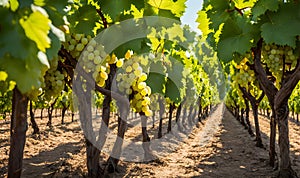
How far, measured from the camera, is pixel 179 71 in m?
6.50

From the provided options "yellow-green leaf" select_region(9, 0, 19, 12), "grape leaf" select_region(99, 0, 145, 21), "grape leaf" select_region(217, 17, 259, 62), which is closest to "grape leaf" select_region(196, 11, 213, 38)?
"grape leaf" select_region(217, 17, 259, 62)

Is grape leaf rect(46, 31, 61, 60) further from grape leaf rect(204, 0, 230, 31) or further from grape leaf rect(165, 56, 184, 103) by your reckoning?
grape leaf rect(165, 56, 184, 103)

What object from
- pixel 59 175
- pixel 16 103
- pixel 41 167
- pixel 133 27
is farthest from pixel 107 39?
pixel 41 167

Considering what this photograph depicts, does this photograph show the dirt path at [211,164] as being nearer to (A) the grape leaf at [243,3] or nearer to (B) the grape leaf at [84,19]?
(A) the grape leaf at [243,3]

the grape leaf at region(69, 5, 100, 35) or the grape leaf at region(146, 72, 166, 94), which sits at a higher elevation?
the grape leaf at region(69, 5, 100, 35)

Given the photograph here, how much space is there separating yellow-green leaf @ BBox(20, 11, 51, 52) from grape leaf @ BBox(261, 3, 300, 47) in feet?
10.3

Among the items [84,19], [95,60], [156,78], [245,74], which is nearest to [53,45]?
[95,60]

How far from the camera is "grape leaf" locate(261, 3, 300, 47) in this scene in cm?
364

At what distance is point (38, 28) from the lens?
108 cm

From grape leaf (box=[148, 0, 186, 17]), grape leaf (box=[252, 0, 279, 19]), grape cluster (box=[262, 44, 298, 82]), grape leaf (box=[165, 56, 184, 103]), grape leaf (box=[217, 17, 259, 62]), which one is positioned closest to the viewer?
grape leaf (box=[148, 0, 186, 17])

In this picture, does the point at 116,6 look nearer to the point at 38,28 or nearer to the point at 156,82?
the point at 38,28

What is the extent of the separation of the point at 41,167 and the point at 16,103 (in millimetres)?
5851

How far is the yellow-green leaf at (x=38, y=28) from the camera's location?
3.53 ft

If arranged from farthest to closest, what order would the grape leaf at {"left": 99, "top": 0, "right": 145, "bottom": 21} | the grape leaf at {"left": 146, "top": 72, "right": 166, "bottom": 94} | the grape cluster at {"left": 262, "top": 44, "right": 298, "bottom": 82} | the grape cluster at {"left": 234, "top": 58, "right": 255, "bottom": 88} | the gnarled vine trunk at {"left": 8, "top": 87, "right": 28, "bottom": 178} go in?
the grape cluster at {"left": 234, "top": 58, "right": 255, "bottom": 88} → the grape cluster at {"left": 262, "top": 44, "right": 298, "bottom": 82} → the grape leaf at {"left": 146, "top": 72, "right": 166, "bottom": 94} → the grape leaf at {"left": 99, "top": 0, "right": 145, "bottom": 21} → the gnarled vine trunk at {"left": 8, "top": 87, "right": 28, "bottom": 178}
